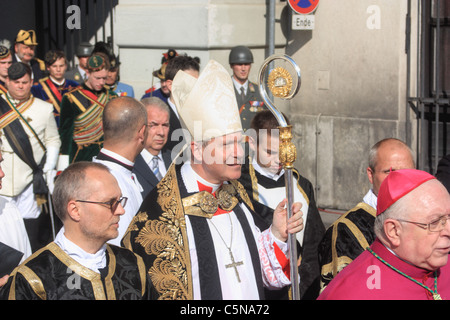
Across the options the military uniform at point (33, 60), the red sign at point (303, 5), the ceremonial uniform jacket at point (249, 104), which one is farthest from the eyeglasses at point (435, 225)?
the military uniform at point (33, 60)

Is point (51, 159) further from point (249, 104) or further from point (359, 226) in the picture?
point (359, 226)

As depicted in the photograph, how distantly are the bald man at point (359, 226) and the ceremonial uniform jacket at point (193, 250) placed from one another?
0.37 metres

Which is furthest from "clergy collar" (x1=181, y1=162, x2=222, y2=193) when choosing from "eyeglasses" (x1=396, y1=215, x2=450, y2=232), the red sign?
the red sign

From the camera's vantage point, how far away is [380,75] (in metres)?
8.81

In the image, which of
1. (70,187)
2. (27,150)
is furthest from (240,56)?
(70,187)

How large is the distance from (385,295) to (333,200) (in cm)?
591

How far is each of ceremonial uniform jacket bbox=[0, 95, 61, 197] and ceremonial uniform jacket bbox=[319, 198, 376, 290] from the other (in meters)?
3.44

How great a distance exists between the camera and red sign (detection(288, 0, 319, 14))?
9.20 meters

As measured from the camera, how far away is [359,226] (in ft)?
14.3

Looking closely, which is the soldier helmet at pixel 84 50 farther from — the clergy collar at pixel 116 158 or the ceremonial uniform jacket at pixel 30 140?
the clergy collar at pixel 116 158

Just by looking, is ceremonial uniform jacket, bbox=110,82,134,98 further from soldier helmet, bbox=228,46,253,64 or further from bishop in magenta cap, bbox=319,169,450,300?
bishop in magenta cap, bbox=319,169,450,300

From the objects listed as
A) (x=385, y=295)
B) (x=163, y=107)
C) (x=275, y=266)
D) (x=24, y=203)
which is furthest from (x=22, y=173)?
(x=385, y=295)

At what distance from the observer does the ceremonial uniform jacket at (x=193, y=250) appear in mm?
3859

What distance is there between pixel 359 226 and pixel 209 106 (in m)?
1.07
